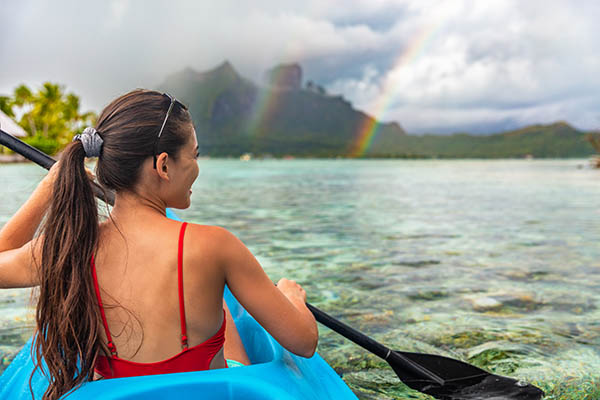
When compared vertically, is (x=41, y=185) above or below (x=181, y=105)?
below

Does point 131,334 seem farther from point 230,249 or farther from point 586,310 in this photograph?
point 586,310

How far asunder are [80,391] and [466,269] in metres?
5.16

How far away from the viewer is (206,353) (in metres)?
1.50

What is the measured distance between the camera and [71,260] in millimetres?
1354

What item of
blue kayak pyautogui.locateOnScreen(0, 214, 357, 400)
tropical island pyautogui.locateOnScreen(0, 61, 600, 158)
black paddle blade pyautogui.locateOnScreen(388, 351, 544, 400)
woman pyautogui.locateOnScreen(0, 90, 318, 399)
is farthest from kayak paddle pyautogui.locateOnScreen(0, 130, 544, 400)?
tropical island pyautogui.locateOnScreen(0, 61, 600, 158)

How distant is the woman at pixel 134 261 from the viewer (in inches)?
53.0

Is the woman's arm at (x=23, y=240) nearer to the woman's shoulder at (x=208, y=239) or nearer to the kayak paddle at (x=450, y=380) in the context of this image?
the woman's shoulder at (x=208, y=239)

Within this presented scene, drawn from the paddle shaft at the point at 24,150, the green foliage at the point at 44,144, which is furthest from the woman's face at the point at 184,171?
Result: the green foliage at the point at 44,144

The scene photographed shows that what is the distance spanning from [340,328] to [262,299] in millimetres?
1038

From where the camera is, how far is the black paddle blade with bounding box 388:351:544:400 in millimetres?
2641

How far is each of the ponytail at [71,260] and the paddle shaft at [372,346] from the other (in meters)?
1.06

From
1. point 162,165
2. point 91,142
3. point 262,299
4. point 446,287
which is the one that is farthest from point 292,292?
point 446,287

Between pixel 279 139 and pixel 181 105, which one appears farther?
pixel 279 139

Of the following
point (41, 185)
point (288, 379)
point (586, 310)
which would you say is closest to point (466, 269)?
point (586, 310)
